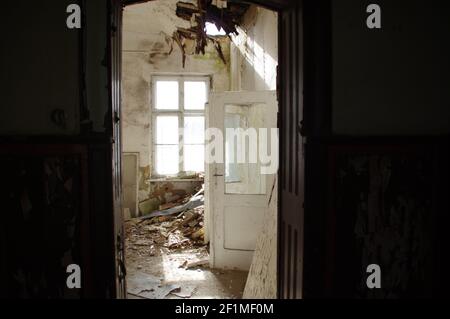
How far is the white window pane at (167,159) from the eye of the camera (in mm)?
7094

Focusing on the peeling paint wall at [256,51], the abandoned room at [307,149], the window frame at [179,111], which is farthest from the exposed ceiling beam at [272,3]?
the window frame at [179,111]

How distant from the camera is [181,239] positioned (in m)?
5.36

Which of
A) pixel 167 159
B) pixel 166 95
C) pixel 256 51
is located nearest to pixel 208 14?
pixel 256 51

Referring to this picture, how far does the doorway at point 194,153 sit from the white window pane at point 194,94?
0.07 feet

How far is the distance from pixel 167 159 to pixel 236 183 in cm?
317

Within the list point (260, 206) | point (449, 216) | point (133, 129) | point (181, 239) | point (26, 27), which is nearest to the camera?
point (26, 27)

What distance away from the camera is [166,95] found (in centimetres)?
714

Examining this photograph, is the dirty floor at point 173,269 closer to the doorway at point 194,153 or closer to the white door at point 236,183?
the doorway at point 194,153

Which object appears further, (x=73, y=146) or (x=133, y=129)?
(x=133, y=129)

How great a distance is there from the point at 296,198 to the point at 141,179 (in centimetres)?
544

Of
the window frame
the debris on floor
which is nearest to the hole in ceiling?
the window frame

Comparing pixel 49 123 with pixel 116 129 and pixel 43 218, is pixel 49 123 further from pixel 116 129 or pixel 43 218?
pixel 43 218

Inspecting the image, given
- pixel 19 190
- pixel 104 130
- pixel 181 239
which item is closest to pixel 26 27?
pixel 104 130

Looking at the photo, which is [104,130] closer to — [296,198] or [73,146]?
[73,146]
